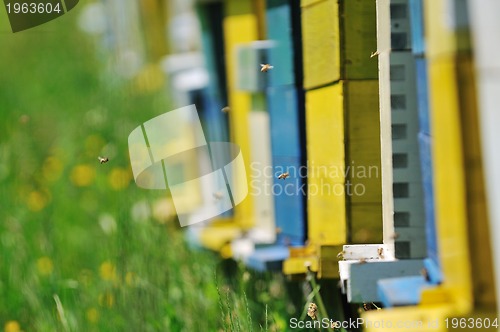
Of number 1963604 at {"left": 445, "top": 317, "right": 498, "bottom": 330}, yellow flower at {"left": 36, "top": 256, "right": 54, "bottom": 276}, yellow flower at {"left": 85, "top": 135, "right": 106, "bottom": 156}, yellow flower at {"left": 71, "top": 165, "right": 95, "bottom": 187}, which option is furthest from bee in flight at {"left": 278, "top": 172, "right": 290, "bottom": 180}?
yellow flower at {"left": 85, "top": 135, "right": 106, "bottom": 156}

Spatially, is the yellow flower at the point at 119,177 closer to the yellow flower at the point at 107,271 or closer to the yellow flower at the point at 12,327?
the yellow flower at the point at 107,271

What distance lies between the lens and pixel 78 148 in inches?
192

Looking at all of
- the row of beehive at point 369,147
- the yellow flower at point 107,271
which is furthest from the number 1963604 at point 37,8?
the yellow flower at point 107,271

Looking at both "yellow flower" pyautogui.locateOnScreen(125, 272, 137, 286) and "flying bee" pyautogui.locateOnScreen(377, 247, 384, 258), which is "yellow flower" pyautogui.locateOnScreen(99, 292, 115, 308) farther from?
"flying bee" pyautogui.locateOnScreen(377, 247, 384, 258)

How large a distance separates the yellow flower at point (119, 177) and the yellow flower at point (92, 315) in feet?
3.16

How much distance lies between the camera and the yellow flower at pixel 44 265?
3519 millimetres

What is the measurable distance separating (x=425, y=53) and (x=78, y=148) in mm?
3062

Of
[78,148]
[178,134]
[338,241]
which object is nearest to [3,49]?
[78,148]

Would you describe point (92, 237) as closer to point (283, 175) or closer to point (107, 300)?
point (107, 300)

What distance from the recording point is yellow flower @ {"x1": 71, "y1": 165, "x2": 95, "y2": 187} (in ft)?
14.8

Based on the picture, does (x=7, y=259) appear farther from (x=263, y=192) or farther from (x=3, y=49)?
(x=3, y=49)

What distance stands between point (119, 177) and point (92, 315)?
118cm

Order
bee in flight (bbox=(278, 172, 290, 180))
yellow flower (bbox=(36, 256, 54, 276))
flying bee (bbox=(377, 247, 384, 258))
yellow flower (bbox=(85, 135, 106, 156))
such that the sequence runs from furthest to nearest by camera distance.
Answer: yellow flower (bbox=(85, 135, 106, 156)) < yellow flower (bbox=(36, 256, 54, 276)) < bee in flight (bbox=(278, 172, 290, 180)) < flying bee (bbox=(377, 247, 384, 258))

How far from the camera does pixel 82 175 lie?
4582 mm
